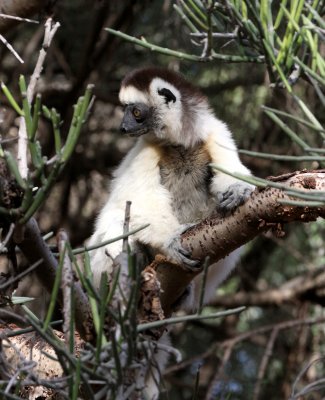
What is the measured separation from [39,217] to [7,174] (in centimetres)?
322

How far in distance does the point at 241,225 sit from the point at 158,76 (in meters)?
1.48

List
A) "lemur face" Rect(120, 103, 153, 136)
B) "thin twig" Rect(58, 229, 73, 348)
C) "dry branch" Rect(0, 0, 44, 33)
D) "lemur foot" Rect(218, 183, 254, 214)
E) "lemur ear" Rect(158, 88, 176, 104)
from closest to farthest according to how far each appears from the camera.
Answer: "thin twig" Rect(58, 229, 73, 348), "lemur foot" Rect(218, 183, 254, 214), "dry branch" Rect(0, 0, 44, 33), "lemur face" Rect(120, 103, 153, 136), "lemur ear" Rect(158, 88, 176, 104)

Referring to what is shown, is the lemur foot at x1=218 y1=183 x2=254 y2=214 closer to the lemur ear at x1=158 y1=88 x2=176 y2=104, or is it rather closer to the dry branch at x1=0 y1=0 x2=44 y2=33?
the lemur ear at x1=158 y1=88 x2=176 y2=104

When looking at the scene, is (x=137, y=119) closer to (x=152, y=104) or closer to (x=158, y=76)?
(x=152, y=104)

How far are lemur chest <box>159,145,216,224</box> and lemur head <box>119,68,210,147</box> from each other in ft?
0.48

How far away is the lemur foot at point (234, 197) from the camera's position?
2639 mm

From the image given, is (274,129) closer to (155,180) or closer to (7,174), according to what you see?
(155,180)

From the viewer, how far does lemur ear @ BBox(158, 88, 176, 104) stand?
12.3 ft

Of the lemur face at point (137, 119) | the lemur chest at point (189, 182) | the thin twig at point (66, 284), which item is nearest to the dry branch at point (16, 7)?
the lemur face at point (137, 119)

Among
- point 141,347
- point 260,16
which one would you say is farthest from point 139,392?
point 260,16

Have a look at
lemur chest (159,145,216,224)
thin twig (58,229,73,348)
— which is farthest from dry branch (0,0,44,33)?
thin twig (58,229,73,348)

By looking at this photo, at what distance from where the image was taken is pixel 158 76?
149 inches

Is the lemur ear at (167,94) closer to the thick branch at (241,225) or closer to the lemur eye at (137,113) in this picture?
the lemur eye at (137,113)

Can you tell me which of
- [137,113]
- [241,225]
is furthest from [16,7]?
[241,225]
